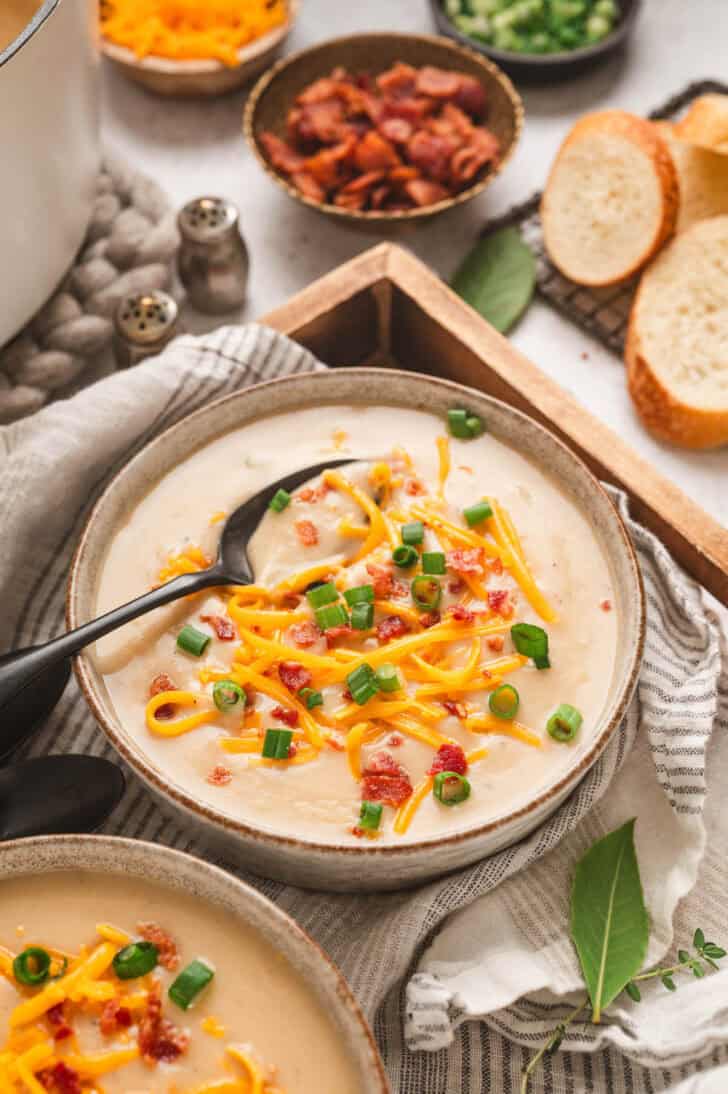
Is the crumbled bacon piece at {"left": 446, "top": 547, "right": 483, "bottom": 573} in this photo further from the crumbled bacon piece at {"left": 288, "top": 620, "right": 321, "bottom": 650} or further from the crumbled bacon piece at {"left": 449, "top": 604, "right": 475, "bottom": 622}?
the crumbled bacon piece at {"left": 288, "top": 620, "right": 321, "bottom": 650}

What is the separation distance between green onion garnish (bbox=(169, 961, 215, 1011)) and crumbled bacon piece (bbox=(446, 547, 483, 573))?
0.84 m

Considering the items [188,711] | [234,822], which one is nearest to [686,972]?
[234,822]

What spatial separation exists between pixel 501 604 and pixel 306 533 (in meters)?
0.39

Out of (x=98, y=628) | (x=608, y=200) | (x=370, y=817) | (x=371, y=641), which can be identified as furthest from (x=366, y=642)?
(x=608, y=200)

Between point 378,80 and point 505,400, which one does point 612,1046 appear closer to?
point 505,400

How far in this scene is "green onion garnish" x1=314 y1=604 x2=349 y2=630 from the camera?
7.11ft

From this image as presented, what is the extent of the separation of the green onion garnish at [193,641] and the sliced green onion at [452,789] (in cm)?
48

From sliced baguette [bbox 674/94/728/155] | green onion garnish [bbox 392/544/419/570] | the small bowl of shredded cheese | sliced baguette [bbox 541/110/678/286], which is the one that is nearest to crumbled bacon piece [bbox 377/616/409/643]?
green onion garnish [bbox 392/544/419/570]

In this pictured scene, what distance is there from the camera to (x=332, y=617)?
2.17 meters

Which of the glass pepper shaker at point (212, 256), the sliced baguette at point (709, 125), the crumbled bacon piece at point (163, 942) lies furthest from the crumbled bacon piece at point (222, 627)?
the sliced baguette at point (709, 125)

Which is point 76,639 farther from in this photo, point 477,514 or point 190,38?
point 190,38

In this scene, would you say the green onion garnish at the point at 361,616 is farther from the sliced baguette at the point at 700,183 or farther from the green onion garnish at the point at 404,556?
the sliced baguette at the point at 700,183

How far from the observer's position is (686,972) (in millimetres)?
2135

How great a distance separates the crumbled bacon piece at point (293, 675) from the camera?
2.12 m
